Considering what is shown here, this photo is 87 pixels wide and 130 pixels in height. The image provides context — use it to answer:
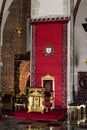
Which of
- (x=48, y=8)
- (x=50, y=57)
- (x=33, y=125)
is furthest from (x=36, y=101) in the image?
(x=48, y=8)

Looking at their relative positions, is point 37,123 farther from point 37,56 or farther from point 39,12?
point 39,12

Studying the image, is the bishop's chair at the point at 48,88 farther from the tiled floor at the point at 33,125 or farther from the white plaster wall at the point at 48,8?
the tiled floor at the point at 33,125

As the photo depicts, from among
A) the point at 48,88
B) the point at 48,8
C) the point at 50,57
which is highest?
the point at 48,8

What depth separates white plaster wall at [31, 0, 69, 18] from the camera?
1500 centimetres

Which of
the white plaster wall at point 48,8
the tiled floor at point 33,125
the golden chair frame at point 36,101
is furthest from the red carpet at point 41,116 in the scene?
the white plaster wall at point 48,8

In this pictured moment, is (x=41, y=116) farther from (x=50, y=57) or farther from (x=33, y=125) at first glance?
(x=50, y=57)

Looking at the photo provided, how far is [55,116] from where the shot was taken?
39.3ft

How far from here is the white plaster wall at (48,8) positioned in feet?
49.2

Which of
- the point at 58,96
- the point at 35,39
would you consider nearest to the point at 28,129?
the point at 58,96

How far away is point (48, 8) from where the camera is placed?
49.8 ft

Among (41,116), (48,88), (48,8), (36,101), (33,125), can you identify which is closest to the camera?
(33,125)

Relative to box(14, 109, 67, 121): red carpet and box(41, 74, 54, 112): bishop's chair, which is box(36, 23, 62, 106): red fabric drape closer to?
box(41, 74, 54, 112): bishop's chair

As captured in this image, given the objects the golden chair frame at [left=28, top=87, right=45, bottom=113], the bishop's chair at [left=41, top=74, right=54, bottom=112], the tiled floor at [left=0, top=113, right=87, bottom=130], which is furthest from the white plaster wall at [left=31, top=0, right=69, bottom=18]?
the tiled floor at [left=0, top=113, right=87, bottom=130]

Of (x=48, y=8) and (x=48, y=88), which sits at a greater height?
(x=48, y=8)
